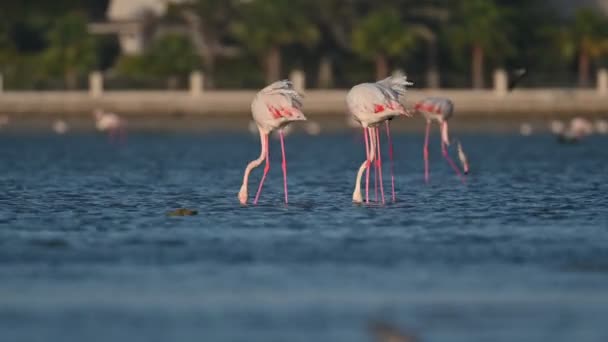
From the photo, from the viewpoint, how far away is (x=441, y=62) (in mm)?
83125

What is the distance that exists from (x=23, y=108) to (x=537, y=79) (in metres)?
23.5

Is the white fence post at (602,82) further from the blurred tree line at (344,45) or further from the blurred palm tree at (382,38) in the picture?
the blurred palm tree at (382,38)

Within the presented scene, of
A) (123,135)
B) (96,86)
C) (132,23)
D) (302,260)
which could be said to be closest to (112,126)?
(123,135)

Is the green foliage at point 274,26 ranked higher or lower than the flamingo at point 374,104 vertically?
higher

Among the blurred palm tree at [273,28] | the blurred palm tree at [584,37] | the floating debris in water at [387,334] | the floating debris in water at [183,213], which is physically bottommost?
the floating debris in water at [387,334]

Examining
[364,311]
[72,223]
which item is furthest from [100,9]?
[364,311]

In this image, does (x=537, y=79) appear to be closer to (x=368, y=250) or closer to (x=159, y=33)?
(x=159, y=33)

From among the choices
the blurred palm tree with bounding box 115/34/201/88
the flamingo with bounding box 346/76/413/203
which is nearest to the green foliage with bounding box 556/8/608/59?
the blurred palm tree with bounding box 115/34/201/88

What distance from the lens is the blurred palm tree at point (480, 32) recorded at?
256ft

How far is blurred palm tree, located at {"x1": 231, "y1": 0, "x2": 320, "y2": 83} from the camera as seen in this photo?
78625 millimetres

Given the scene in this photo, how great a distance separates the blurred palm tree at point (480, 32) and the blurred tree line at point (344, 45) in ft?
0.15

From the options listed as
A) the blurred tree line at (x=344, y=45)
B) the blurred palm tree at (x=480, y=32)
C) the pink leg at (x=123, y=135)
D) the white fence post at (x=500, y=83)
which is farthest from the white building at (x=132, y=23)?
the pink leg at (x=123, y=135)

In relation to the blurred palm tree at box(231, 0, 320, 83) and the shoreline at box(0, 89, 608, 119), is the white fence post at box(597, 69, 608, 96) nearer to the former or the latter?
the shoreline at box(0, 89, 608, 119)

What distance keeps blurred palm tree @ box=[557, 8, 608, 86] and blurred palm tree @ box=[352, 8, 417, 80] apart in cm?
719
